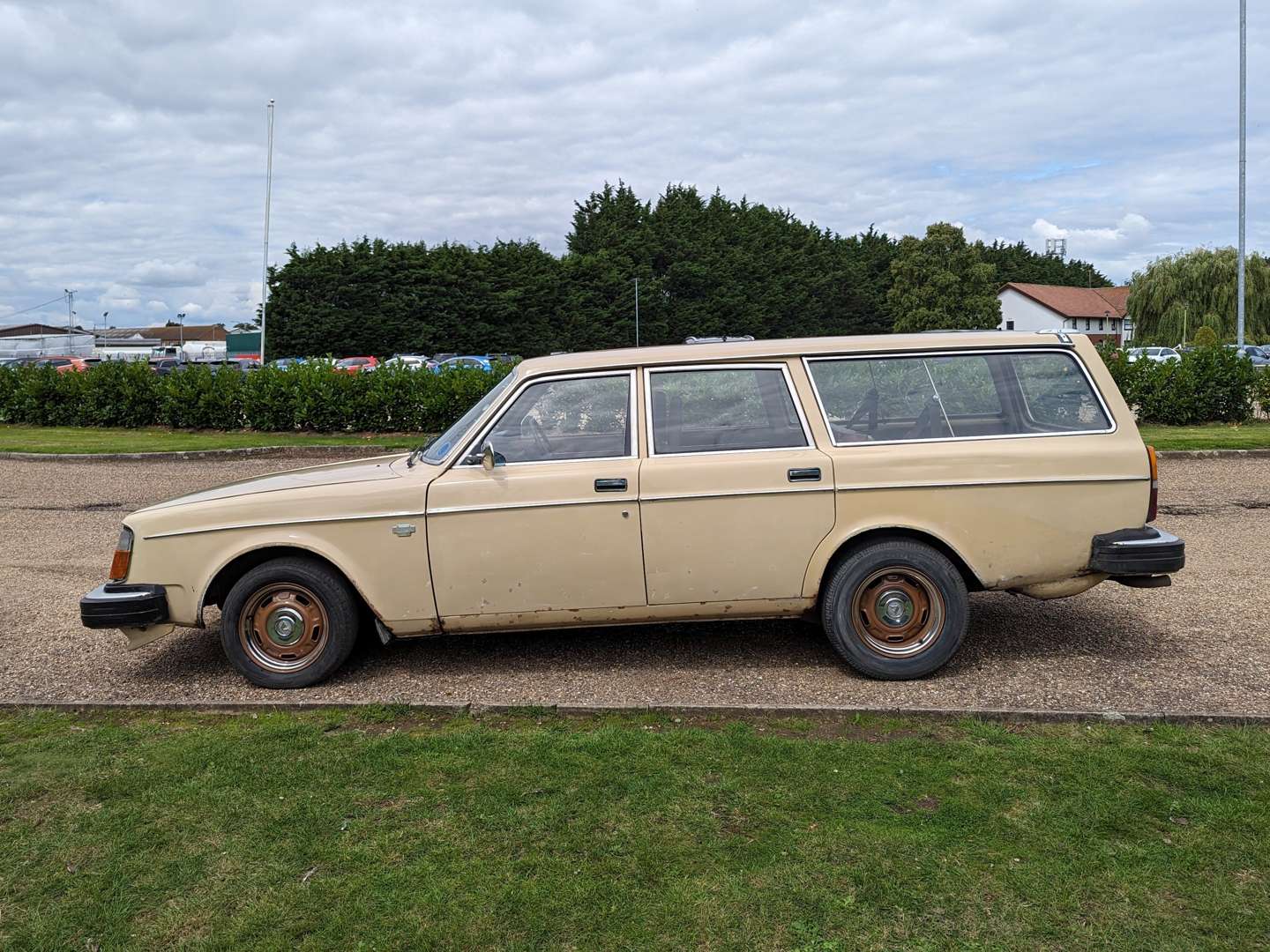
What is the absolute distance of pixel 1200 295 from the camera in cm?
6388

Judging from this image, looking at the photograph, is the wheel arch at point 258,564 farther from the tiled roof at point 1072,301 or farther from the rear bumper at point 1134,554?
the tiled roof at point 1072,301

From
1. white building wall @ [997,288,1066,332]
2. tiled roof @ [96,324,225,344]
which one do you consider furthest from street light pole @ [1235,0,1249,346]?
tiled roof @ [96,324,225,344]

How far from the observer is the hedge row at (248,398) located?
19.7m

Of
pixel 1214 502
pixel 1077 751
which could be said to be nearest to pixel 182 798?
pixel 1077 751

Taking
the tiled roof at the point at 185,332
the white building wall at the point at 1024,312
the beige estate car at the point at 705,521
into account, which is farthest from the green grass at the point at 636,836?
the tiled roof at the point at 185,332

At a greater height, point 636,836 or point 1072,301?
point 1072,301

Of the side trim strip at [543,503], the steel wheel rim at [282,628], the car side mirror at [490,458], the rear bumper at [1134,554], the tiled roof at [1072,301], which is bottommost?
the steel wheel rim at [282,628]

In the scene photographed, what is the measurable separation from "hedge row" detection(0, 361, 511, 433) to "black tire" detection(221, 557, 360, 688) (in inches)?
511

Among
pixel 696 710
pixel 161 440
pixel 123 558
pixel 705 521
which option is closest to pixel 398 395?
pixel 161 440

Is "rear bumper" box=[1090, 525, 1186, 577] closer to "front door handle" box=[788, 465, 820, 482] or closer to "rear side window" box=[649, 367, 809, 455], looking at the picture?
"front door handle" box=[788, 465, 820, 482]

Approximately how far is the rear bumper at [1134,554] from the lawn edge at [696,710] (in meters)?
0.80

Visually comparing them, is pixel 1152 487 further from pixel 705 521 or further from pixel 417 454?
pixel 417 454

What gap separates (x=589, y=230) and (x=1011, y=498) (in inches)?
2909

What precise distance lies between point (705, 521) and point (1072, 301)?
345 feet
